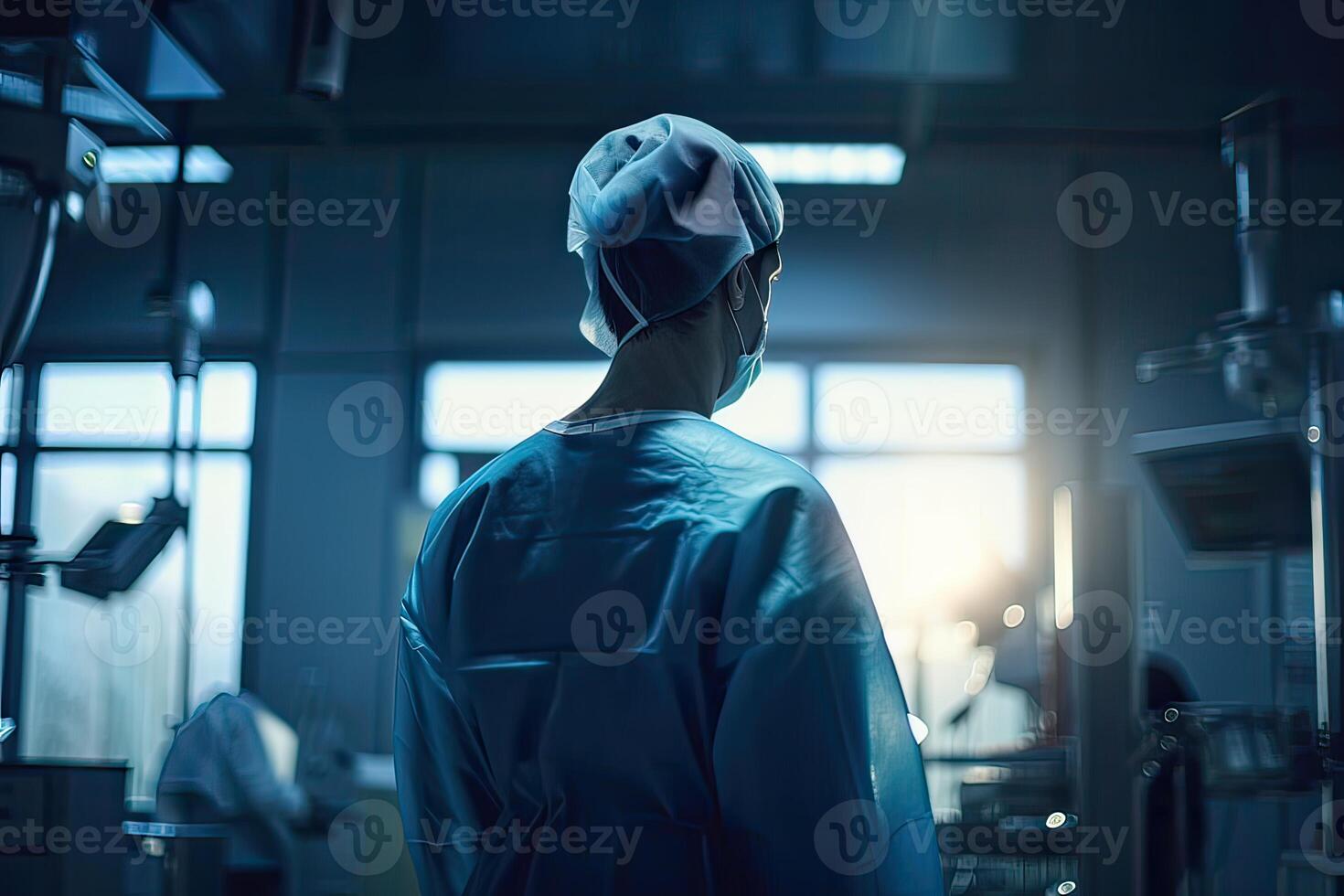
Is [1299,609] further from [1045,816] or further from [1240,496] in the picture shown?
[1045,816]

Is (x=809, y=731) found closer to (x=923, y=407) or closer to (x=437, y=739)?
(x=437, y=739)

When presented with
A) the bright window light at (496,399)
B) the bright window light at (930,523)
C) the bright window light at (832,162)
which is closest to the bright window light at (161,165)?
the bright window light at (496,399)

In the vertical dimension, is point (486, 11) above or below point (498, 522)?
above

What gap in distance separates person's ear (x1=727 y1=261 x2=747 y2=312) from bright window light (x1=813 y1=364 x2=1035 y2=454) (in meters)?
0.86

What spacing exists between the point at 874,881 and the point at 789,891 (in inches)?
2.3

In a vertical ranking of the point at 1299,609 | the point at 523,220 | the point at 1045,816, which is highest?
the point at 523,220

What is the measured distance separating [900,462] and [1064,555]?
401mm

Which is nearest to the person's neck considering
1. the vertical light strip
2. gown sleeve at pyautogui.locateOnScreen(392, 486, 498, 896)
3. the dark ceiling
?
gown sleeve at pyautogui.locateOnScreen(392, 486, 498, 896)

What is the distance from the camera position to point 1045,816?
140cm

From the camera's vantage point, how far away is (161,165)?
1.59 m

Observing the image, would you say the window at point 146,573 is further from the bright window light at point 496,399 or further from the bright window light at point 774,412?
the bright window light at point 774,412

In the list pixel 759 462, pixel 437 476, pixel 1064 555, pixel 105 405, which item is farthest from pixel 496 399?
pixel 759 462

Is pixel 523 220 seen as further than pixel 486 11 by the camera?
Yes

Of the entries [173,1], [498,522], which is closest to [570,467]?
[498,522]
